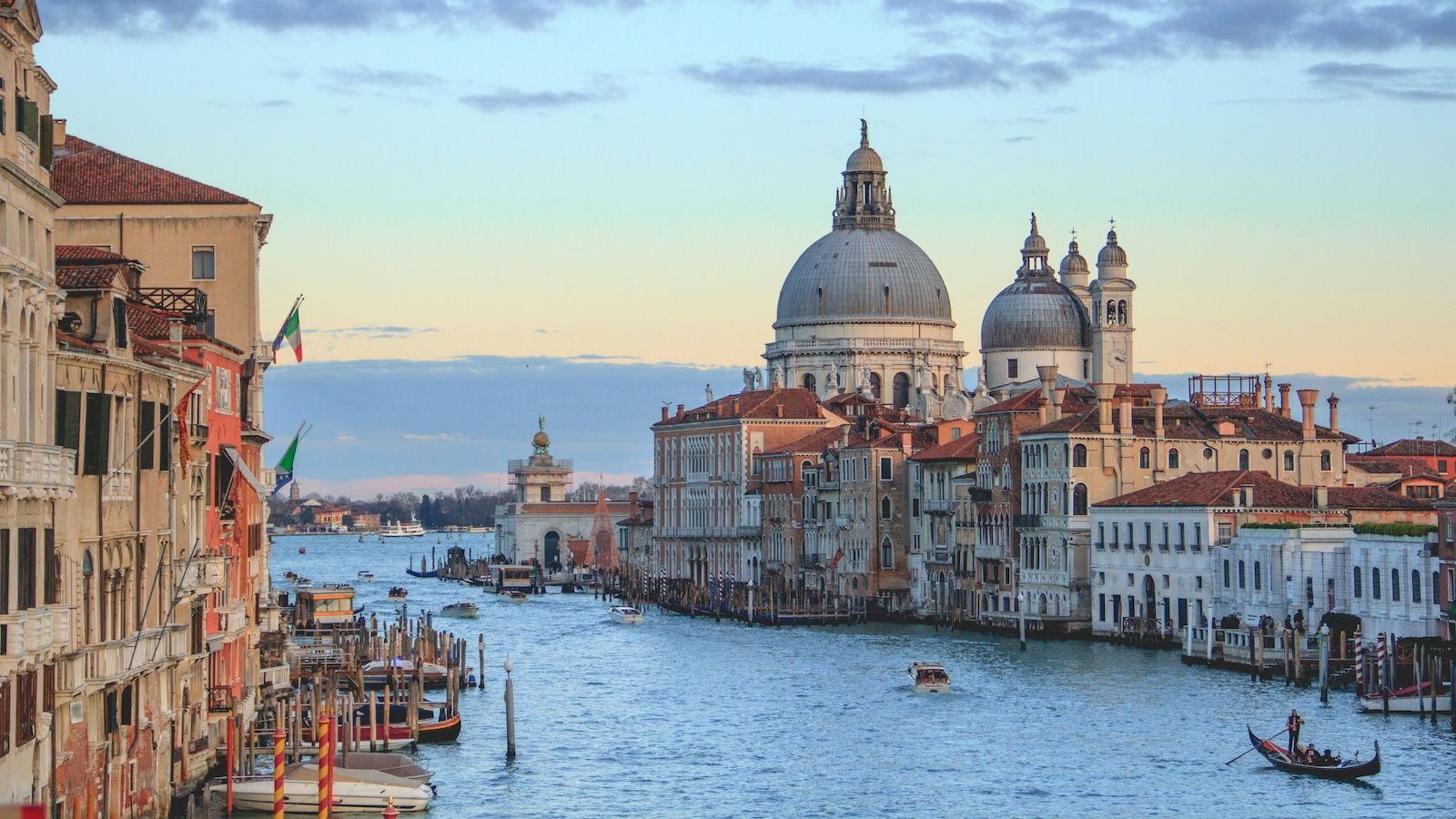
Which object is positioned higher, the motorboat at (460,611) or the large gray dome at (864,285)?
the large gray dome at (864,285)

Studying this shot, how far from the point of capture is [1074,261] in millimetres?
97562

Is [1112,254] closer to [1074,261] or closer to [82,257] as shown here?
[1074,261]

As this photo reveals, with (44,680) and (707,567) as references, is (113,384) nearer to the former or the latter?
(44,680)

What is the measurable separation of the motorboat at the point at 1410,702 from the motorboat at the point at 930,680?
876 centimetres

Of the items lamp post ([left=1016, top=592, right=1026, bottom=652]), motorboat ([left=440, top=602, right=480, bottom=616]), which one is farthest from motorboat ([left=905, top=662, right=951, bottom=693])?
motorboat ([left=440, top=602, right=480, bottom=616])

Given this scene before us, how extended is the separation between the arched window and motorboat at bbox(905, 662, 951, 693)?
183 ft

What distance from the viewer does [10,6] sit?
17516 millimetres

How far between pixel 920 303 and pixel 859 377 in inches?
161

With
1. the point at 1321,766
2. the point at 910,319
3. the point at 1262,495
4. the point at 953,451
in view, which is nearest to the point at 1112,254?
Result: the point at 910,319

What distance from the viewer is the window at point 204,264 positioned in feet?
96.8

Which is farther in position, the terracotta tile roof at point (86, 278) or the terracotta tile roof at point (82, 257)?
the terracotta tile roof at point (82, 257)

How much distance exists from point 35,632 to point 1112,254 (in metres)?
77.3

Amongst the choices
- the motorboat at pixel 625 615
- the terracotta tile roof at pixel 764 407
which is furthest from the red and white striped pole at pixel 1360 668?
the terracotta tile roof at pixel 764 407

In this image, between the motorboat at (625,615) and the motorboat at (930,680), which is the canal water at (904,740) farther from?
the motorboat at (625,615)
